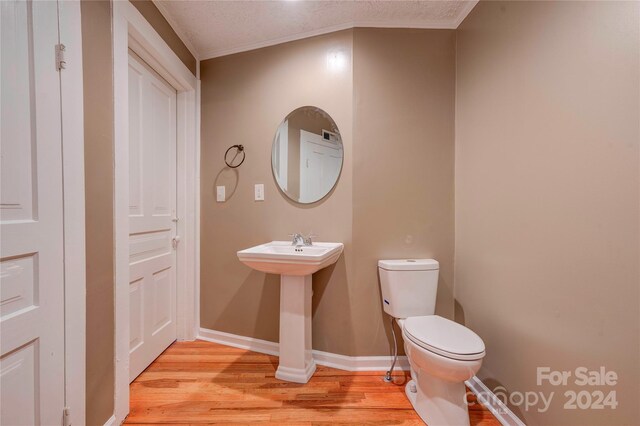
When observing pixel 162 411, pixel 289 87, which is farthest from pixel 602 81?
pixel 162 411

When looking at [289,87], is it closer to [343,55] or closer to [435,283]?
[343,55]

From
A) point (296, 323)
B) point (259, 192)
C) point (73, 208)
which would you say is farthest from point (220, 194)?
point (296, 323)

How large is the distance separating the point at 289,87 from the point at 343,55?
0.44 meters

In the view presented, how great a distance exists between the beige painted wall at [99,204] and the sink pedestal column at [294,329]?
866 millimetres

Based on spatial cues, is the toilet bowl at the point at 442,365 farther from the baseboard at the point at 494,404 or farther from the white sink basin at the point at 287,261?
the white sink basin at the point at 287,261

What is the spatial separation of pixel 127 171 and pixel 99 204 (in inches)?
9.6

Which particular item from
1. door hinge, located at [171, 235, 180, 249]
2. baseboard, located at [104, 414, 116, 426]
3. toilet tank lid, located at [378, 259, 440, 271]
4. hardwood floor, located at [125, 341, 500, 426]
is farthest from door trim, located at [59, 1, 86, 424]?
toilet tank lid, located at [378, 259, 440, 271]

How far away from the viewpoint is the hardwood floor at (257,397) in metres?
1.30

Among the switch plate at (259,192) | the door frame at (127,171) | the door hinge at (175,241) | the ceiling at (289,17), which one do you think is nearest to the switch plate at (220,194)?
the door frame at (127,171)

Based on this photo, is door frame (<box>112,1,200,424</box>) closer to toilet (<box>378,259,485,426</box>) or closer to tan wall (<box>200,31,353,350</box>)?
tan wall (<box>200,31,353,350</box>)

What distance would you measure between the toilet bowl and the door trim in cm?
149

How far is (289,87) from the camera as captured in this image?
1871 mm

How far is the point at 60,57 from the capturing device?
3.16 feet

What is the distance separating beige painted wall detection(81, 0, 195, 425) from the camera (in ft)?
3.59
